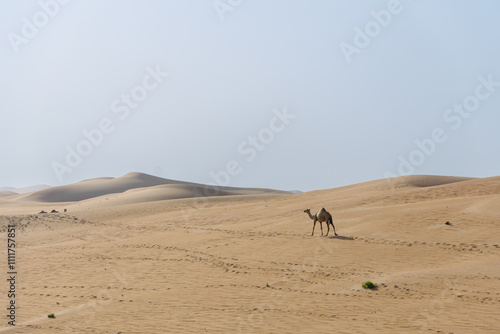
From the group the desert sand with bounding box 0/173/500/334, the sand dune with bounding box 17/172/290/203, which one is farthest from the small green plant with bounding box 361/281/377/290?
the sand dune with bounding box 17/172/290/203

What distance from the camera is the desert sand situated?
1095cm

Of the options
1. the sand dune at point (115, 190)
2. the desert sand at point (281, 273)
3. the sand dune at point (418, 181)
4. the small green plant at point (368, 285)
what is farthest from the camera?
the sand dune at point (115, 190)

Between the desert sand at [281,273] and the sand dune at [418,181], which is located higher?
the sand dune at [418,181]

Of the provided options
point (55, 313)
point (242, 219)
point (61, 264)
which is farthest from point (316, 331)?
point (242, 219)

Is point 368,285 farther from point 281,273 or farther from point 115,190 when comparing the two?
point 115,190

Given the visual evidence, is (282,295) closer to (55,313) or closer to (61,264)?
(55,313)

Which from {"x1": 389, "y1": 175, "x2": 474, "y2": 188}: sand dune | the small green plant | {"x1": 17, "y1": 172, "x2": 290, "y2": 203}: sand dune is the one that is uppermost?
{"x1": 17, "y1": 172, "x2": 290, "y2": 203}: sand dune

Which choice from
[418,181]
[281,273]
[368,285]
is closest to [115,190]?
[418,181]

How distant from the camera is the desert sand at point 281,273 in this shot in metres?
11.0

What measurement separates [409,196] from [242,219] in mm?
9802

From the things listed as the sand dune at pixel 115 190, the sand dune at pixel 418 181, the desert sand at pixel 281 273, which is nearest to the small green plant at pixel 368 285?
the desert sand at pixel 281 273

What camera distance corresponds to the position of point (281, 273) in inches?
617

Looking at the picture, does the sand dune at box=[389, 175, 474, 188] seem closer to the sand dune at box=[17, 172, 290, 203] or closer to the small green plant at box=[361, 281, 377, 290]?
the sand dune at box=[17, 172, 290, 203]

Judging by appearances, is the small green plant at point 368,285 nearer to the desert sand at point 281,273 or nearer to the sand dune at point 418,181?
the desert sand at point 281,273
